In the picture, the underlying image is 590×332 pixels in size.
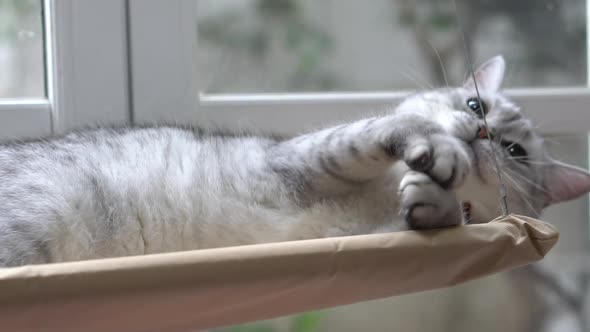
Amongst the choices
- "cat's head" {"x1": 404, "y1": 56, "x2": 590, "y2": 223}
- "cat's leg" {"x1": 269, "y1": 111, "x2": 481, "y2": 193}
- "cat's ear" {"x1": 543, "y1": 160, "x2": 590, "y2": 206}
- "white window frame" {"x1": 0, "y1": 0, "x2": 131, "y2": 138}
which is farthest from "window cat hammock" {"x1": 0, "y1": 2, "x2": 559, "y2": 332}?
"white window frame" {"x1": 0, "y1": 0, "x2": 131, "y2": 138}

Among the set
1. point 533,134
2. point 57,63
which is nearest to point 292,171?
point 533,134

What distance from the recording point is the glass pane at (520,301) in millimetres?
1924

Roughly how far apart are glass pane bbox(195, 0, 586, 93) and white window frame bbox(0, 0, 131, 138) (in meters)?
0.21

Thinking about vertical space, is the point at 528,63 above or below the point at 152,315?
above

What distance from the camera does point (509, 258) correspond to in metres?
0.89

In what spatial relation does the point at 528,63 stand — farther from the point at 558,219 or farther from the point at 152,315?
the point at 152,315

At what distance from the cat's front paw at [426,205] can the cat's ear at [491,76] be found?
64 centimetres

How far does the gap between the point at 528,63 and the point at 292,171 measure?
3.57ft

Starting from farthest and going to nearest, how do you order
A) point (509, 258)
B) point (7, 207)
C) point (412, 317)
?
point (412, 317) → point (7, 207) → point (509, 258)

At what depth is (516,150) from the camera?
54.2 inches

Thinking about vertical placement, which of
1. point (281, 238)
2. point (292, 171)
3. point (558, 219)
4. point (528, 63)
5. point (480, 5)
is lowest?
point (558, 219)

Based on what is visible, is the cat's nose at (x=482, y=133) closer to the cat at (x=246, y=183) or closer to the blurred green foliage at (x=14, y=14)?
the cat at (x=246, y=183)

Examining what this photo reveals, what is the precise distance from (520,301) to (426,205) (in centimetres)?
119

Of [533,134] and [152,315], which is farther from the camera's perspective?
[533,134]
